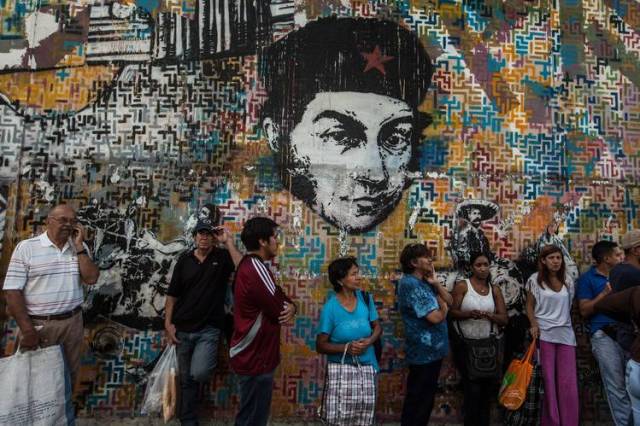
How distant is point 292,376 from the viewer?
5.05 meters

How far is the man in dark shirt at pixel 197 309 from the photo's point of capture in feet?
14.9

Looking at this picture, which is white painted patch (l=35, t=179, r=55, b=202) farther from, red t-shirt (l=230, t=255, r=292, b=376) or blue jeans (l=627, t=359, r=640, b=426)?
blue jeans (l=627, t=359, r=640, b=426)

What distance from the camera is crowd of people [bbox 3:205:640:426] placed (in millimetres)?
3572

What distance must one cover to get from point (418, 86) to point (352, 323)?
280 centimetres

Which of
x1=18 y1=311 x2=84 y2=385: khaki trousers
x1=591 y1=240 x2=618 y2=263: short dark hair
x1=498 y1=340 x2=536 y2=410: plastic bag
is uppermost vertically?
x1=591 y1=240 x2=618 y2=263: short dark hair

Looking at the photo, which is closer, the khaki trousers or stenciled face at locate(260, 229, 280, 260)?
stenciled face at locate(260, 229, 280, 260)

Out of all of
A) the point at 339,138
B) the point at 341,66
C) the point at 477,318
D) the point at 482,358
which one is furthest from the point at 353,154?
the point at 482,358

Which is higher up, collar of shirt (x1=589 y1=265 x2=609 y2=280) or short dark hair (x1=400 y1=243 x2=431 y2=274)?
short dark hair (x1=400 y1=243 x2=431 y2=274)

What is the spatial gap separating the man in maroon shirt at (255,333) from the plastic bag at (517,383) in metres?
2.33

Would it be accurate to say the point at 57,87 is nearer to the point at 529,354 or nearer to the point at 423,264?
the point at 423,264

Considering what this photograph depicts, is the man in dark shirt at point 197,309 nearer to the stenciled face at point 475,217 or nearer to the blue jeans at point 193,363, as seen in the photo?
the blue jeans at point 193,363

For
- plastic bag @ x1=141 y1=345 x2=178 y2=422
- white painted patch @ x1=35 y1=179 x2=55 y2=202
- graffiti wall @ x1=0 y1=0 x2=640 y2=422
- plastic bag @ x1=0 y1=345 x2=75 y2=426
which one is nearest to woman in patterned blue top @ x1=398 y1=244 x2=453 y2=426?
graffiti wall @ x1=0 y1=0 x2=640 y2=422

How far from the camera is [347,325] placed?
4.06 meters

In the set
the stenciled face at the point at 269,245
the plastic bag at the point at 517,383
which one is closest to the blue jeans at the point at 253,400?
the stenciled face at the point at 269,245
